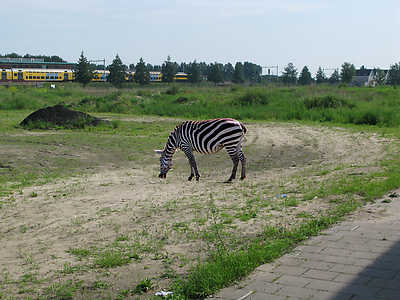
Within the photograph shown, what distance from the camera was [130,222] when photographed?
27.3 feet

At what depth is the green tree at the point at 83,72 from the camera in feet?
222

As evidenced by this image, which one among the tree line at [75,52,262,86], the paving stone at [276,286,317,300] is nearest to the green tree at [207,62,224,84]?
the tree line at [75,52,262,86]

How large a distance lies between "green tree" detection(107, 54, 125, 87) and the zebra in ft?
195

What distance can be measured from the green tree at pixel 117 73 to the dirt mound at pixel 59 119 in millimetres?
46620

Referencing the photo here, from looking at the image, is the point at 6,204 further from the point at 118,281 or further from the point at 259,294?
the point at 259,294

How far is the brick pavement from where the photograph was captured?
15.9 feet

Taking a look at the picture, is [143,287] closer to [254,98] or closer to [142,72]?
[254,98]

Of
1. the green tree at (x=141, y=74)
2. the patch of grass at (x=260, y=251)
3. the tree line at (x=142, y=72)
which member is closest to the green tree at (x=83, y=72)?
the tree line at (x=142, y=72)

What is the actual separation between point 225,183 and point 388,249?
20.4 ft

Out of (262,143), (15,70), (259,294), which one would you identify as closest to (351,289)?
(259,294)

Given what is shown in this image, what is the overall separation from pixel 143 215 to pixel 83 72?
62570 mm

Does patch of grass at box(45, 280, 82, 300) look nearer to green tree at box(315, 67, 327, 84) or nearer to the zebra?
the zebra

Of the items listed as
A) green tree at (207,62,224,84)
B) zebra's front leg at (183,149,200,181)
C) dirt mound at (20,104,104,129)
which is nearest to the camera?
zebra's front leg at (183,149,200,181)

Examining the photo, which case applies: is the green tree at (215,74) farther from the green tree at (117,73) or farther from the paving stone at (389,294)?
the paving stone at (389,294)
